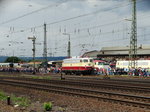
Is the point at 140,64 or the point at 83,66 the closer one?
the point at 83,66

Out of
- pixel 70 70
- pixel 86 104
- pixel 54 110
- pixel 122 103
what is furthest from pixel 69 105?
pixel 70 70

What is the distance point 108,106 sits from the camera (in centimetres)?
1377

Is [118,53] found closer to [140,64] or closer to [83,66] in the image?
[140,64]

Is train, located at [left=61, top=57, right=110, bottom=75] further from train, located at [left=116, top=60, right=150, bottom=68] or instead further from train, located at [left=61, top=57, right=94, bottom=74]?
train, located at [left=116, top=60, right=150, bottom=68]

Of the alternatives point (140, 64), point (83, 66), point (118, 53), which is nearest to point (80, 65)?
point (83, 66)

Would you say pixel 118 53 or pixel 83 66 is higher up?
pixel 118 53

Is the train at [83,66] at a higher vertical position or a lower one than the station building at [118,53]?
lower

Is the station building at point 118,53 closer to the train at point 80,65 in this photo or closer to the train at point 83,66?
the train at point 83,66

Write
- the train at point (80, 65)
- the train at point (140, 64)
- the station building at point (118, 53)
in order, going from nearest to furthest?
the train at point (80, 65) < the train at point (140, 64) < the station building at point (118, 53)

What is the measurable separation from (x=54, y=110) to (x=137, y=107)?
4112mm

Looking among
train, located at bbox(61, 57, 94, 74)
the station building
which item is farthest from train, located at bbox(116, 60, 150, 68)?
the station building

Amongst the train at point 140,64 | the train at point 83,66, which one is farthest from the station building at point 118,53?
the train at point 83,66

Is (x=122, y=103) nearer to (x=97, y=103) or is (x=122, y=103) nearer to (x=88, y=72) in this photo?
(x=97, y=103)

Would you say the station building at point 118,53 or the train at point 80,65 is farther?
the station building at point 118,53
